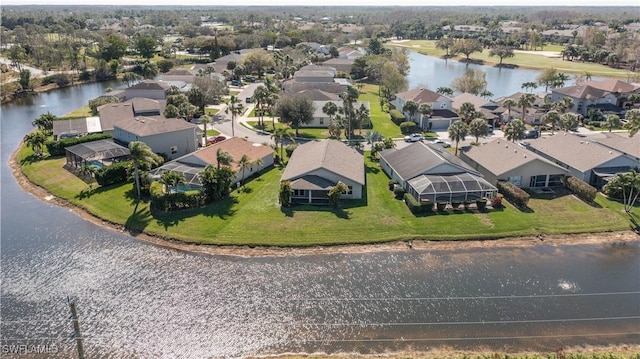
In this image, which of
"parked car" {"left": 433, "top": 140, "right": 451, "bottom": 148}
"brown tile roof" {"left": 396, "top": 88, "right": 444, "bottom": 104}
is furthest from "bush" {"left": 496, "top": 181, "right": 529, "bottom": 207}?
"brown tile roof" {"left": 396, "top": 88, "right": 444, "bottom": 104}

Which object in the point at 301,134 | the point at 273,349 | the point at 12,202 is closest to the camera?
the point at 273,349

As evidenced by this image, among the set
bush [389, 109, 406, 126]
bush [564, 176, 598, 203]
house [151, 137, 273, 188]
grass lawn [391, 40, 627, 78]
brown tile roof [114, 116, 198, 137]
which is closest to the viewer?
bush [564, 176, 598, 203]

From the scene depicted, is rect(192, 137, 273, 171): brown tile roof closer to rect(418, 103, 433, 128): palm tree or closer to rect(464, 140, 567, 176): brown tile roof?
rect(464, 140, 567, 176): brown tile roof

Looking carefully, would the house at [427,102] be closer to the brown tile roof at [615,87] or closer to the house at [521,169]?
the house at [521,169]

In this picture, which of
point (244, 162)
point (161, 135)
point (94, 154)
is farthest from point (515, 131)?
point (94, 154)

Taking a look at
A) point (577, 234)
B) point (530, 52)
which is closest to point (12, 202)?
point (577, 234)

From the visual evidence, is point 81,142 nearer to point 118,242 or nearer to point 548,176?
point 118,242
